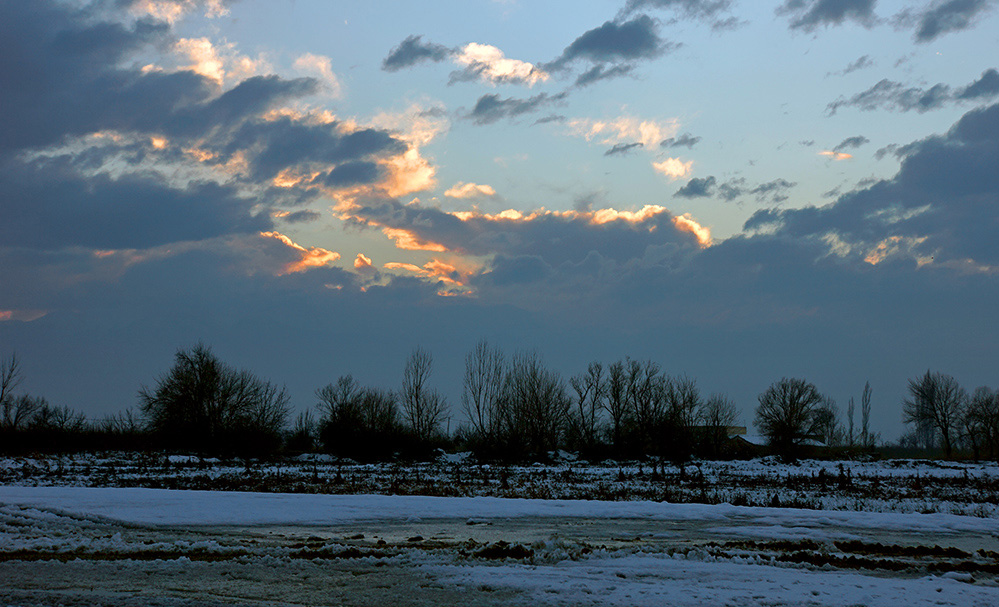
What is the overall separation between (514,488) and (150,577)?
16.3 m

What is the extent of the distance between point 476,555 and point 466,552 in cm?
21

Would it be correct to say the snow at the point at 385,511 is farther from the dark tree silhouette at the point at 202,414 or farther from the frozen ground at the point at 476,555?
the dark tree silhouette at the point at 202,414

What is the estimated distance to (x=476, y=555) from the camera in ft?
30.3

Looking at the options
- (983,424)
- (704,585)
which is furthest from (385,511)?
(983,424)

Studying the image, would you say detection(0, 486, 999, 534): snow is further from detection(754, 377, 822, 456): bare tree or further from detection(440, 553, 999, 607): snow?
detection(754, 377, 822, 456): bare tree

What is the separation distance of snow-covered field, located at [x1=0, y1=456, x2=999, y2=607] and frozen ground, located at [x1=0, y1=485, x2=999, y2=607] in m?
0.03

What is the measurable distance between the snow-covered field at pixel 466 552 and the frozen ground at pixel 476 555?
0.11ft

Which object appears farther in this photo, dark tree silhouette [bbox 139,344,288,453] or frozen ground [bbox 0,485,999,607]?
dark tree silhouette [bbox 139,344,288,453]

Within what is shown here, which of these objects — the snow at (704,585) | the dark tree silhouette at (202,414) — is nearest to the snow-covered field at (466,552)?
the snow at (704,585)

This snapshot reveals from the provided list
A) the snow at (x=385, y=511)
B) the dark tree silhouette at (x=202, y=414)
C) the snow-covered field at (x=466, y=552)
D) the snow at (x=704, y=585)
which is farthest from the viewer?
the dark tree silhouette at (x=202, y=414)

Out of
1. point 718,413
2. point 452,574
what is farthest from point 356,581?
point 718,413

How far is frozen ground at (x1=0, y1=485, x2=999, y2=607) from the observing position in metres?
7.24

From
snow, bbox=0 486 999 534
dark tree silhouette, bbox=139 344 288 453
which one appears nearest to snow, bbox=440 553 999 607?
snow, bbox=0 486 999 534

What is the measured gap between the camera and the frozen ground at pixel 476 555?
23.7 feet
